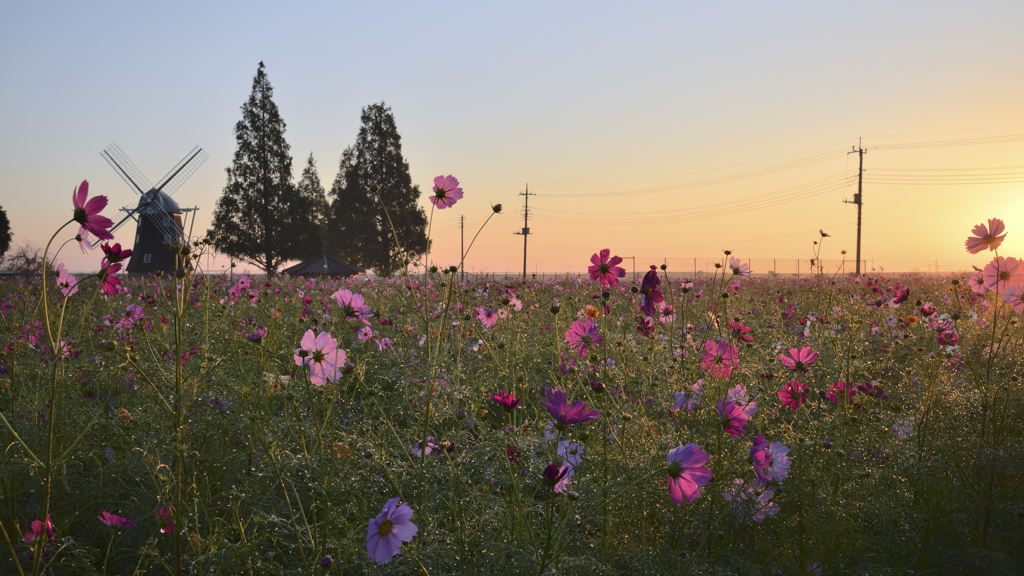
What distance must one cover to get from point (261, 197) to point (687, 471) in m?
26.3

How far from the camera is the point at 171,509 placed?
115 cm

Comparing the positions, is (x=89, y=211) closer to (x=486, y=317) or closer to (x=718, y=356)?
(x=718, y=356)

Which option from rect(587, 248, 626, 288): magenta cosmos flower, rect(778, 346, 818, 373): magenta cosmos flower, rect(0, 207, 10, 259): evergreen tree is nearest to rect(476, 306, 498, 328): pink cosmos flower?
rect(587, 248, 626, 288): magenta cosmos flower

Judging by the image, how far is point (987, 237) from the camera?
2275mm

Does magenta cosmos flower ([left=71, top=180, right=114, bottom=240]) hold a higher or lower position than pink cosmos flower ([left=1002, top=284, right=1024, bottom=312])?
higher

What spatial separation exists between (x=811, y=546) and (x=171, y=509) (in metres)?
1.57

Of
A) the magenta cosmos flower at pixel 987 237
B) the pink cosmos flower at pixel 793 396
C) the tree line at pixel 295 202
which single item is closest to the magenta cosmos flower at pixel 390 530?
the pink cosmos flower at pixel 793 396

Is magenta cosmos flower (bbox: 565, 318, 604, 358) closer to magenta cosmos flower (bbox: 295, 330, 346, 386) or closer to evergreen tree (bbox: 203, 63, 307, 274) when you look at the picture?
magenta cosmos flower (bbox: 295, 330, 346, 386)

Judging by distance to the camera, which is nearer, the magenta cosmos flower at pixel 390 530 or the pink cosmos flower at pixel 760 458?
the magenta cosmos flower at pixel 390 530

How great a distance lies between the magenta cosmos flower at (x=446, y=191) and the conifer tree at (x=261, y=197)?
24.2 m

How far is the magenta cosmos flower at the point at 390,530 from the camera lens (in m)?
0.96

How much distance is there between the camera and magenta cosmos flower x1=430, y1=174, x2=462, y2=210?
6.38ft

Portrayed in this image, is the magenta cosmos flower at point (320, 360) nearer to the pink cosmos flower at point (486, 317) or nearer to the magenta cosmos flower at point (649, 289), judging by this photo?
the magenta cosmos flower at point (649, 289)

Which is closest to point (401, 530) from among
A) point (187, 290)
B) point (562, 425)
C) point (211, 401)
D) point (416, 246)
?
point (562, 425)
